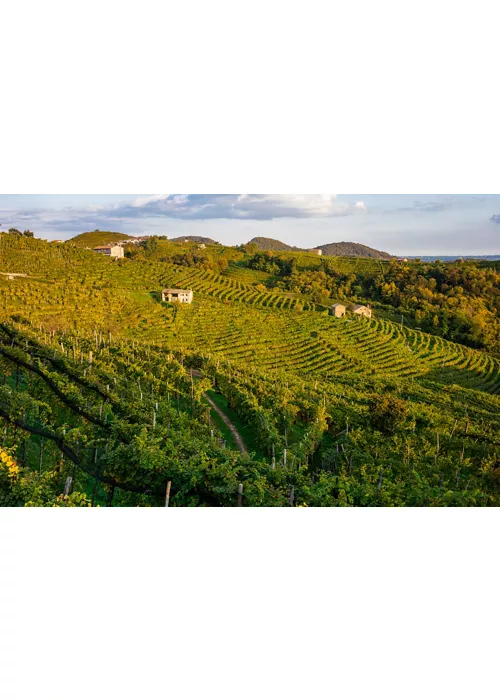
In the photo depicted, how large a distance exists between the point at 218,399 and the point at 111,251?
21.4 metres

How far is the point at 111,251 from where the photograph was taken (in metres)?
27.3

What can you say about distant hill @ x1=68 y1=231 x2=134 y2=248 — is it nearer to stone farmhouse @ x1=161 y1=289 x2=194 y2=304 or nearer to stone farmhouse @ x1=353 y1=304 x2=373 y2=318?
A: stone farmhouse @ x1=161 y1=289 x2=194 y2=304

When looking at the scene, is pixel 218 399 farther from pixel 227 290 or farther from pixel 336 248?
pixel 227 290

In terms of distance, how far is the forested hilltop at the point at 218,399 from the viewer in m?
4.23

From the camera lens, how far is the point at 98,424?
576 centimetres

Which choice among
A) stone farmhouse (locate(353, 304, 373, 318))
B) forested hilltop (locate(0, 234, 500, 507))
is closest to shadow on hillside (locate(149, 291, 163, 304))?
forested hilltop (locate(0, 234, 500, 507))

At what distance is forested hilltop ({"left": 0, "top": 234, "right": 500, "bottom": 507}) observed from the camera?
4.23 m

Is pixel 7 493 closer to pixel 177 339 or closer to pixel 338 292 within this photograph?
pixel 177 339

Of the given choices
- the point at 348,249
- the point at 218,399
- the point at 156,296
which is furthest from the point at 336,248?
the point at 156,296

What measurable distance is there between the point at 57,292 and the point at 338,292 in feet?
72.2

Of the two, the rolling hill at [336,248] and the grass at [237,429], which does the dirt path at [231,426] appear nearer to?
the grass at [237,429]

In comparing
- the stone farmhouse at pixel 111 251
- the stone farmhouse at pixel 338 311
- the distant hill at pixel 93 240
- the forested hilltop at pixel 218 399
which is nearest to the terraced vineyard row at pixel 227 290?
the forested hilltop at pixel 218 399

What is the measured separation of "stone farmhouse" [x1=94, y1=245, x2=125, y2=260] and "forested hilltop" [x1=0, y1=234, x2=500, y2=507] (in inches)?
56.8

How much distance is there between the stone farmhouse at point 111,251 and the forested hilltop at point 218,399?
1443mm
